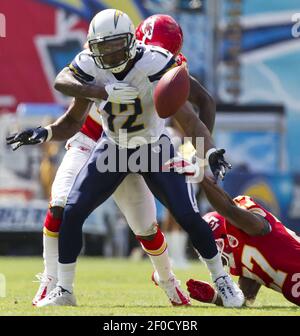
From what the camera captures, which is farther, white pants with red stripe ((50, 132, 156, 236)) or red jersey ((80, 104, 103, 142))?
red jersey ((80, 104, 103, 142))

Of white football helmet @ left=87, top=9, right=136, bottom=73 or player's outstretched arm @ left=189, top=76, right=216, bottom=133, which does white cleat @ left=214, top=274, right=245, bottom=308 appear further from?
white football helmet @ left=87, top=9, right=136, bottom=73

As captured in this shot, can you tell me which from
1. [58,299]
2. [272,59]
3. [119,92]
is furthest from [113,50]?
[272,59]

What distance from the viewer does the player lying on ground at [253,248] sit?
17.6ft

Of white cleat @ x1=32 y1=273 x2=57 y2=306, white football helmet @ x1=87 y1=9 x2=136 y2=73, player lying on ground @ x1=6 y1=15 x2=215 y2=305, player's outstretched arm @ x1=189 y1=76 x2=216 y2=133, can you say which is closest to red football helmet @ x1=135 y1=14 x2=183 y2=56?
player lying on ground @ x1=6 y1=15 x2=215 y2=305

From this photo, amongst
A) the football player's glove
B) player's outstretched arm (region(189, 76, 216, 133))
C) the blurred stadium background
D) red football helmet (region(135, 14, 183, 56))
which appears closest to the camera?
the football player's glove

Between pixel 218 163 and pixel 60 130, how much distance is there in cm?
103

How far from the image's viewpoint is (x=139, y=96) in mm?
5336

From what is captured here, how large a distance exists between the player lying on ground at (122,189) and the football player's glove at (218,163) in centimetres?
55

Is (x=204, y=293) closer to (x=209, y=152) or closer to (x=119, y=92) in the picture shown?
(x=209, y=152)

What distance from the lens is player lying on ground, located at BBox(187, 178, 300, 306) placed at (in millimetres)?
5375

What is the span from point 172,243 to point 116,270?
3.73 feet

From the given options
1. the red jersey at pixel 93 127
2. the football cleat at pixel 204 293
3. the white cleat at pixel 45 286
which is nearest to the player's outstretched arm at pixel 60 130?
the red jersey at pixel 93 127

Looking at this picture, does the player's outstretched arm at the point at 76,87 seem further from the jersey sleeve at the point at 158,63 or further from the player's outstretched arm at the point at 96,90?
the jersey sleeve at the point at 158,63

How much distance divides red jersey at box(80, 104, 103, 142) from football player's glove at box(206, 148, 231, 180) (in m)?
1.04
